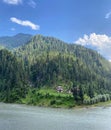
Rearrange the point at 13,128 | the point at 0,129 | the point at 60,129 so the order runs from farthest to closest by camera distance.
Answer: the point at 60,129, the point at 13,128, the point at 0,129

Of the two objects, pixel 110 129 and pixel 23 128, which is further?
pixel 110 129

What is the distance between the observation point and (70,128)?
400ft

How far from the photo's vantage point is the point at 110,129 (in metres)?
125

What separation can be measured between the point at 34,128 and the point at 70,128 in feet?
51.4

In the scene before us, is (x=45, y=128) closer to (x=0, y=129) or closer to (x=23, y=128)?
(x=23, y=128)

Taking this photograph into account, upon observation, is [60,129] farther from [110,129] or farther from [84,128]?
[110,129]

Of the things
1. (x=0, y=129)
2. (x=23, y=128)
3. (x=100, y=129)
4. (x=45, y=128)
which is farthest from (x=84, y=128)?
(x=0, y=129)

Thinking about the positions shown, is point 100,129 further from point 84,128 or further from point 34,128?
point 34,128

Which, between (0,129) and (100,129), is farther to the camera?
(100,129)

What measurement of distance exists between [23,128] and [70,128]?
20491 millimetres

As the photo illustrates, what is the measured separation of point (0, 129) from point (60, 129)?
24985mm

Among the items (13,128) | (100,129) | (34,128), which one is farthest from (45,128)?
(100,129)

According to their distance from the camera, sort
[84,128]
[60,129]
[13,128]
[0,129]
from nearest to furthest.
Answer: [0,129], [13,128], [60,129], [84,128]

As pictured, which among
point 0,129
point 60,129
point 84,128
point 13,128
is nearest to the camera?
point 0,129
